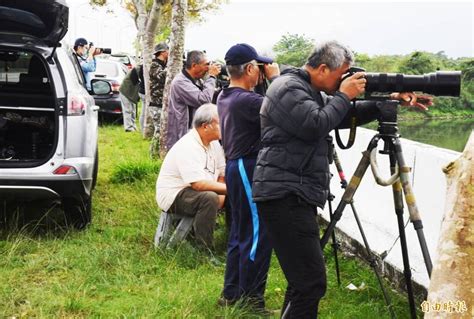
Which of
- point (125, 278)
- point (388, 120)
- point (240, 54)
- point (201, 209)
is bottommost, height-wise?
point (125, 278)

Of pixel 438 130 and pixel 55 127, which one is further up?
pixel 438 130

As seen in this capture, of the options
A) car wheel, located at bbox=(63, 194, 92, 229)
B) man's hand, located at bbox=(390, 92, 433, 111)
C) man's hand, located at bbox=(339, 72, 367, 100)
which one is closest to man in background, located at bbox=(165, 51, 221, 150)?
car wheel, located at bbox=(63, 194, 92, 229)

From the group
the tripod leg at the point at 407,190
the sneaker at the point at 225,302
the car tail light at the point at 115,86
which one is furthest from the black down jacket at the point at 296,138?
the car tail light at the point at 115,86

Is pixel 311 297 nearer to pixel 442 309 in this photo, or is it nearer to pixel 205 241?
pixel 442 309

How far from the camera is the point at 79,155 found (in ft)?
16.0

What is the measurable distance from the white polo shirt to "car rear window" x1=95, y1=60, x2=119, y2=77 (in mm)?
10737

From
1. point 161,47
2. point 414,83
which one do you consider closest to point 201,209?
point 414,83

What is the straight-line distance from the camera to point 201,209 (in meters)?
4.68

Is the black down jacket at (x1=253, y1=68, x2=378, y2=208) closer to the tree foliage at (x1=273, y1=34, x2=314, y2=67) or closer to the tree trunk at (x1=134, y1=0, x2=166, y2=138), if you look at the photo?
the tree foliage at (x1=273, y1=34, x2=314, y2=67)

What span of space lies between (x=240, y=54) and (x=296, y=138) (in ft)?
2.95

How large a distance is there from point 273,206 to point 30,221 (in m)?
3.41

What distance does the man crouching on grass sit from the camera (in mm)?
4660

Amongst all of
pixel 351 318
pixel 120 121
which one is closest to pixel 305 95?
pixel 351 318

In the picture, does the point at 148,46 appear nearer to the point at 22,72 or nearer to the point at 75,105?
the point at 22,72
